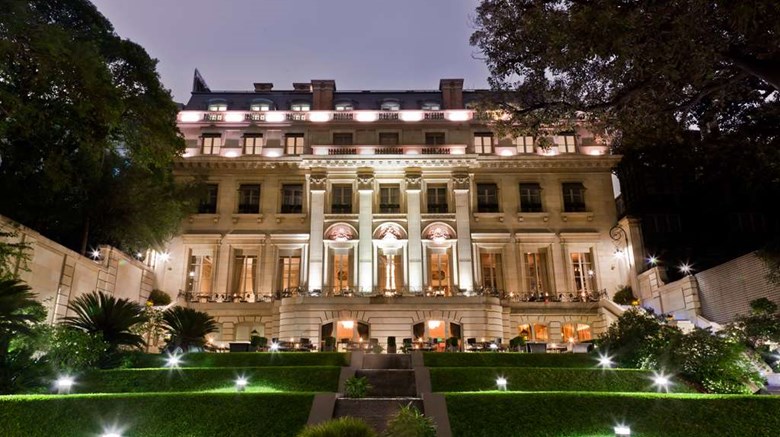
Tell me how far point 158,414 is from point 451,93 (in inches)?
1227

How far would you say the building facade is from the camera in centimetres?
3297

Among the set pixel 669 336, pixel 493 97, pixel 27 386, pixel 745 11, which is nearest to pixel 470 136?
pixel 493 97

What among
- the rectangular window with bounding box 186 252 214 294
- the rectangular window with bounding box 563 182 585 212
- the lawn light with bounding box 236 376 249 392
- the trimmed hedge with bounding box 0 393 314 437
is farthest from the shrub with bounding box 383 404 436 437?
the rectangular window with bounding box 563 182 585 212

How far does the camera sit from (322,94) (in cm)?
3850

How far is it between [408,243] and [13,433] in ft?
81.3

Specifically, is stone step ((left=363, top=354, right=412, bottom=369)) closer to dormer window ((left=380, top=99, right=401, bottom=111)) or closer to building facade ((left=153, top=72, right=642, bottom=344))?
building facade ((left=153, top=72, right=642, bottom=344))

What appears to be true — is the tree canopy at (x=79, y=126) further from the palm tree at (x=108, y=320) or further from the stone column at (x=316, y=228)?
the stone column at (x=316, y=228)

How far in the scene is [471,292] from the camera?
3238cm

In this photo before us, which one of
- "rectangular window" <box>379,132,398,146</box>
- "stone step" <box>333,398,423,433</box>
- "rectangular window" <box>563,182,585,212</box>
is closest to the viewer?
"stone step" <box>333,398,423,433</box>

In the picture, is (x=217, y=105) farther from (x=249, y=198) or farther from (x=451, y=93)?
(x=451, y=93)

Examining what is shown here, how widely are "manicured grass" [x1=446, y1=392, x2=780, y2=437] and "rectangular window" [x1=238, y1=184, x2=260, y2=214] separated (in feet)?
82.4

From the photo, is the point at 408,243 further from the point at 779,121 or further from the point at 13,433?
the point at 13,433

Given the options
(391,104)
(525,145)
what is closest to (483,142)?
(525,145)

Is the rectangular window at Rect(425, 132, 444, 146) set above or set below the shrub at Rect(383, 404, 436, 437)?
above
